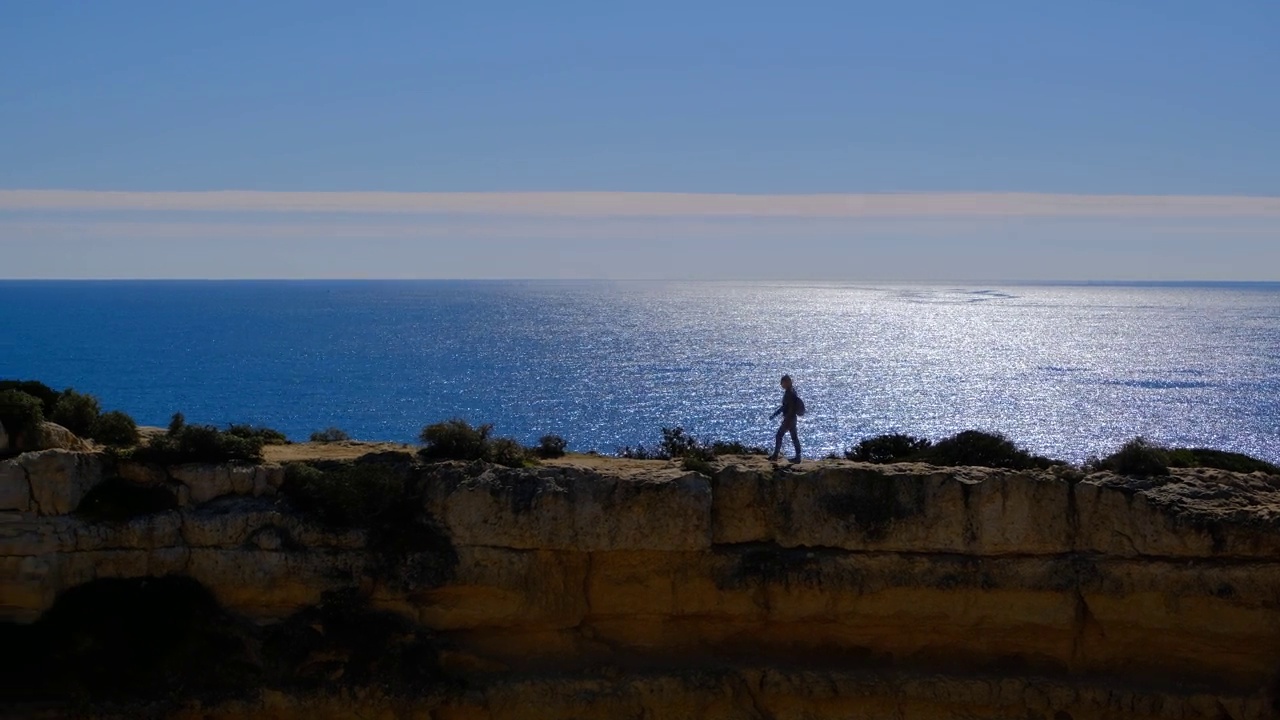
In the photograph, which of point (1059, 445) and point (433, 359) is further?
point (433, 359)

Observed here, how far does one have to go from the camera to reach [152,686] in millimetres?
20062

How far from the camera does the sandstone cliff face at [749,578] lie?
20.3 m

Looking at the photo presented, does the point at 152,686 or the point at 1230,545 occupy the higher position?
the point at 1230,545

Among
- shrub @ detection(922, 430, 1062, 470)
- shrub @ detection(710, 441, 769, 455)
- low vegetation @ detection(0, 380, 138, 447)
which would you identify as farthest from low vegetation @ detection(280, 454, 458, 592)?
shrub @ detection(922, 430, 1062, 470)

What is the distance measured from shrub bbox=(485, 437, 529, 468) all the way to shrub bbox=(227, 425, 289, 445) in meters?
4.97

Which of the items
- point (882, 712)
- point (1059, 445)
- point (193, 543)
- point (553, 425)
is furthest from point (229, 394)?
point (882, 712)

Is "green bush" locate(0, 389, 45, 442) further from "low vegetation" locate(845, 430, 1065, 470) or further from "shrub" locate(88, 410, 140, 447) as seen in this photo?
"low vegetation" locate(845, 430, 1065, 470)

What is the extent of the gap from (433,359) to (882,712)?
3759 inches

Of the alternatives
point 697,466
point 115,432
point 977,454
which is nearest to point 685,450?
point 697,466

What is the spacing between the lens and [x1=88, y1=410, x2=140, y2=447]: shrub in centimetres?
2223

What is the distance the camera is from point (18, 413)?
21047 millimetres

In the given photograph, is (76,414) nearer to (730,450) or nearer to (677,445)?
(677,445)

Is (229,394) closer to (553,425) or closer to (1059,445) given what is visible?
(553,425)

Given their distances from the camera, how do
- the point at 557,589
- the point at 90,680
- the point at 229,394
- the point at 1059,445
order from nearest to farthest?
the point at 90,680 → the point at 557,589 → the point at 1059,445 → the point at 229,394
